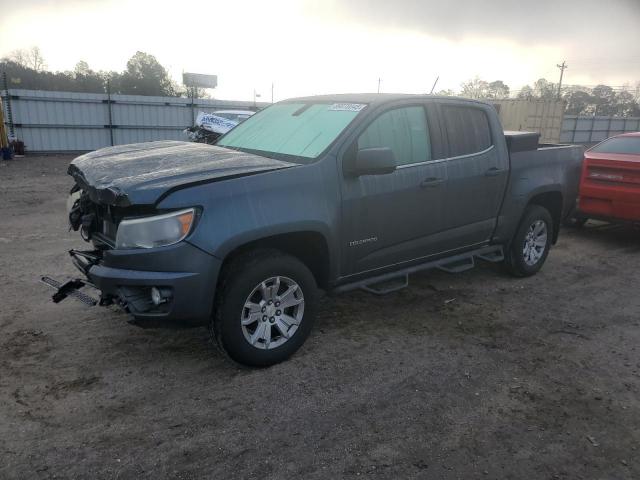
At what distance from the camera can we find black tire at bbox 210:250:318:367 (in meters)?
3.38

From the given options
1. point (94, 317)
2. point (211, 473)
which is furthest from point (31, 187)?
point (211, 473)

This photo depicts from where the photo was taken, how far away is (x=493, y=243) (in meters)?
5.40

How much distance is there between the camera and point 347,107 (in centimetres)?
425

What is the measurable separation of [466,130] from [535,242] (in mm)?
1858

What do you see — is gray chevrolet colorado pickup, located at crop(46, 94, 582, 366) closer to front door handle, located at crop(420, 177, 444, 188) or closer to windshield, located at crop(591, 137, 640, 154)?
front door handle, located at crop(420, 177, 444, 188)

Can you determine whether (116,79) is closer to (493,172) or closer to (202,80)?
(202,80)

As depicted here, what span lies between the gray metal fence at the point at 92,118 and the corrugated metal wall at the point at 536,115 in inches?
573

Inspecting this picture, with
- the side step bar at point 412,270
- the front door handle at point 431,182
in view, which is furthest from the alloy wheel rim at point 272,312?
the front door handle at point 431,182

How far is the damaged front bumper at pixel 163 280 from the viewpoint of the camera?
10.3ft

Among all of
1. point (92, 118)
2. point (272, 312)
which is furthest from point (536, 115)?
point (272, 312)

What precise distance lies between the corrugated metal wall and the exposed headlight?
2433 centimetres

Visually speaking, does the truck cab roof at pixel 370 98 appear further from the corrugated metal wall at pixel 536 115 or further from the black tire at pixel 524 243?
the corrugated metal wall at pixel 536 115

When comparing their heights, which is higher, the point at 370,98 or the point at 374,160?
the point at 370,98

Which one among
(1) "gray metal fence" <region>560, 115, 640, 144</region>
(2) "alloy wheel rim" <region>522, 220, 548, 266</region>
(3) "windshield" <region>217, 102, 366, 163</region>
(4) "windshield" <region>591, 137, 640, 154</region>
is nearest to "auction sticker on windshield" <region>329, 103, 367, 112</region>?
(3) "windshield" <region>217, 102, 366, 163</region>
